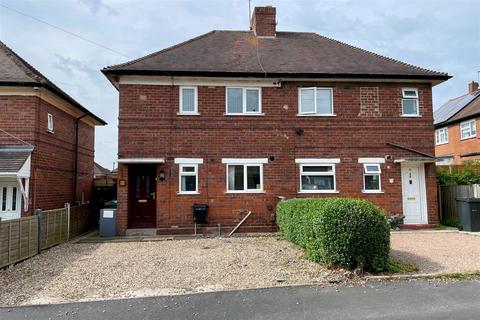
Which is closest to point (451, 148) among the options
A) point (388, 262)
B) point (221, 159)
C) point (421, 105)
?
point (421, 105)

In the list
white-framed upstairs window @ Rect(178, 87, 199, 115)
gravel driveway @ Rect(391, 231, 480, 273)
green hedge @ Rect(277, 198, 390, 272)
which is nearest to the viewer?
green hedge @ Rect(277, 198, 390, 272)

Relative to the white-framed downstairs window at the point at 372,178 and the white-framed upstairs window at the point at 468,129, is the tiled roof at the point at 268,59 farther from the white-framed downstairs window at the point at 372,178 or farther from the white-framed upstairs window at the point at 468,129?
the white-framed upstairs window at the point at 468,129

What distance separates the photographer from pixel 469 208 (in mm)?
12875

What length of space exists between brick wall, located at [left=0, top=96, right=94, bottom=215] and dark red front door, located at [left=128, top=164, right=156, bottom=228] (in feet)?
9.88

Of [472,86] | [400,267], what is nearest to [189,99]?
[400,267]

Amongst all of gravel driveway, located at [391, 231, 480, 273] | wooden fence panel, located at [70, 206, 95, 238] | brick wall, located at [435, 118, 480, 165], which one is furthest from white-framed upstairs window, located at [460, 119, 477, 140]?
wooden fence panel, located at [70, 206, 95, 238]

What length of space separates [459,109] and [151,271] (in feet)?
93.5

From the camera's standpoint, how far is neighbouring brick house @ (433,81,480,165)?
2538cm

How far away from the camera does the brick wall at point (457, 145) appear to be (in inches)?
985

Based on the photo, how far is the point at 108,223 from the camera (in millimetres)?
12633

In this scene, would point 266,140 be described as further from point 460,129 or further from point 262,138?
point 460,129

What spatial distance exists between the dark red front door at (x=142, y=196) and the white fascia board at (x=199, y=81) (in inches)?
116

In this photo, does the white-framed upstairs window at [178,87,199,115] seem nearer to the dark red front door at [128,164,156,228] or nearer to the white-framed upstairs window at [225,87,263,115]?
the white-framed upstairs window at [225,87,263,115]

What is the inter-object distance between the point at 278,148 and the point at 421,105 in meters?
5.58
